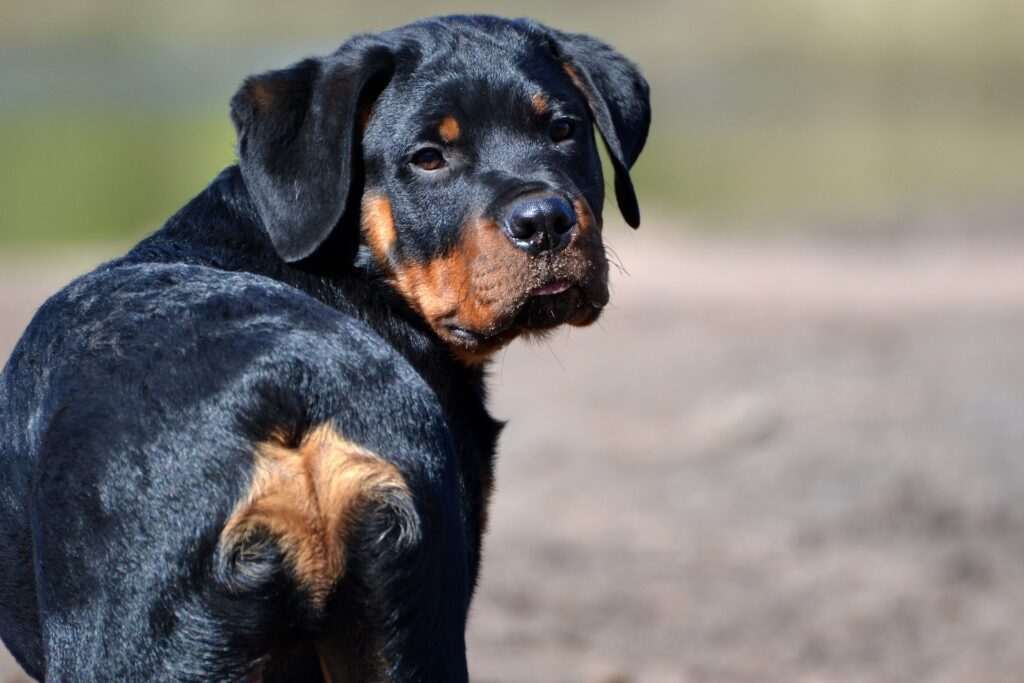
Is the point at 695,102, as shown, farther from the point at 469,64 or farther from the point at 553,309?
the point at 553,309

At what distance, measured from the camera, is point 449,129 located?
430 centimetres

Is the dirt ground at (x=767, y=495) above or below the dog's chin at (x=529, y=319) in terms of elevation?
below

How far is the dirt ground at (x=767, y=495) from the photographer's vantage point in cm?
665

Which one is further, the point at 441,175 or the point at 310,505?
the point at 441,175

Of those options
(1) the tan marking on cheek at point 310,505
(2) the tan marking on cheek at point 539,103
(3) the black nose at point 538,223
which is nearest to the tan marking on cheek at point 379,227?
(3) the black nose at point 538,223

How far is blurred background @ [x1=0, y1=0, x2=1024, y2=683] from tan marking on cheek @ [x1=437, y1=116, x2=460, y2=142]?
2.60 metres

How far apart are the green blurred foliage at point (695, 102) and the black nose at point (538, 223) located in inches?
112

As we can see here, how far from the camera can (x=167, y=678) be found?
2818 millimetres

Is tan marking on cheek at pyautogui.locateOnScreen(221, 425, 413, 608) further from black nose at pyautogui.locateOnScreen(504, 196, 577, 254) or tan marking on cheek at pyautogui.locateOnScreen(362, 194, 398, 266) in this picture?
tan marking on cheek at pyautogui.locateOnScreen(362, 194, 398, 266)

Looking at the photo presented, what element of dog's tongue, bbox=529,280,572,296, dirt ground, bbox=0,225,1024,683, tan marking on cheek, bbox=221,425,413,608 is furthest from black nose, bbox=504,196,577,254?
dirt ground, bbox=0,225,1024,683

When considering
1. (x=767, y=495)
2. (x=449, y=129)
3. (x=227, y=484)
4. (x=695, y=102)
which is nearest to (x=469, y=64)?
(x=449, y=129)

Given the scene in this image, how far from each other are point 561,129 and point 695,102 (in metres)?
36.8

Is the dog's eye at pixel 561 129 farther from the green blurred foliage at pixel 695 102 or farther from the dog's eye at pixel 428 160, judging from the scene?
the green blurred foliage at pixel 695 102

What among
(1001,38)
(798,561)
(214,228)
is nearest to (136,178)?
(798,561)
